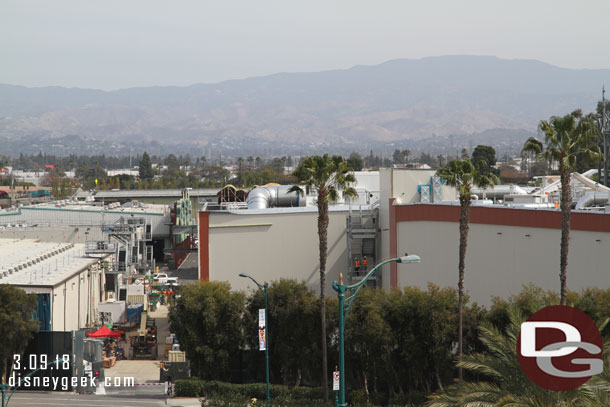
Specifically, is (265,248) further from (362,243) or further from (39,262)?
(39,262)

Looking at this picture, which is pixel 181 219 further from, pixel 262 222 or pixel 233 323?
pixel 233 323

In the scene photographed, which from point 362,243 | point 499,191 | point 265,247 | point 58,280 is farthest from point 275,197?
point 499,191

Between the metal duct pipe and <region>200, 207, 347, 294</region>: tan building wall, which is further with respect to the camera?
<region>200, 207, 347, 294</region>: tan building wall

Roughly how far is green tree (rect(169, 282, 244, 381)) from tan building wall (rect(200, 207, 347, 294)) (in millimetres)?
9449

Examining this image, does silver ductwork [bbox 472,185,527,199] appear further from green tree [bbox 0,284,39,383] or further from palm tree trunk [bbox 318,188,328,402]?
green tree [bbox 0,284,39,383]

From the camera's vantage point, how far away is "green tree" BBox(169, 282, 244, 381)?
4166 centimetres

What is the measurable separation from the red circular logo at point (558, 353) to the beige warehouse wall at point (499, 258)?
12747 mm

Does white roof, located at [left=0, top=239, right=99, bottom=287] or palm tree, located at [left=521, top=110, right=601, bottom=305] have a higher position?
palm tree, located at [left=521, top=110, right=601, bottom=305]

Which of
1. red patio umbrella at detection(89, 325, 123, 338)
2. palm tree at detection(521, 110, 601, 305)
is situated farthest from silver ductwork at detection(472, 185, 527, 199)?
palm tree at detection(521, 110, 601, 305)

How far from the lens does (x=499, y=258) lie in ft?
142

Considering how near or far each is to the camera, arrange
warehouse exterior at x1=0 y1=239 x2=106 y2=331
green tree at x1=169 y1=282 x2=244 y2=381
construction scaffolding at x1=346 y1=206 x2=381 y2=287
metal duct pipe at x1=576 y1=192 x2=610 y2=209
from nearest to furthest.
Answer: green tree at x1=169 y1=282 x2=244 y2=381, metal duct pipe at x1=576 y1=192 x2=610 y2=209, warehouse exterior at x1=0 y1=239 x2=106 y2=331, construction scaffolding at x1=346 y1=206 x2=381 y2=287

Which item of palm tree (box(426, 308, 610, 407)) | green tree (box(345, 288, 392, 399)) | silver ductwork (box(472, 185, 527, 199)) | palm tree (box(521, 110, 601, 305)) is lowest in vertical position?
green tree (box(345, 288, 392, 399))

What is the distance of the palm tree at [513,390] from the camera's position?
21453mm

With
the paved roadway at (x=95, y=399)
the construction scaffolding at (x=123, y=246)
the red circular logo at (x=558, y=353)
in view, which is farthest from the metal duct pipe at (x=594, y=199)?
the construction scaffolding at (x=123, y=246)
